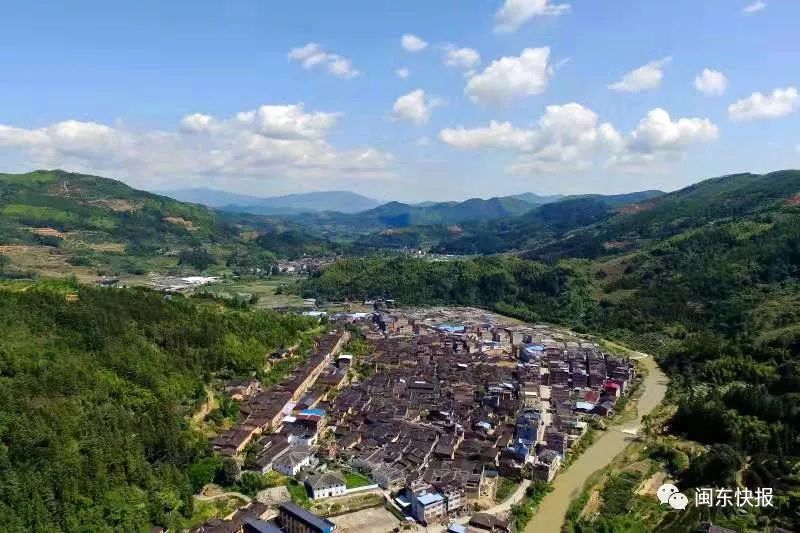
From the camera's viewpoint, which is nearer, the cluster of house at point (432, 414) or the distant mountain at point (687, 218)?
the cluster of house at point (432, 414)

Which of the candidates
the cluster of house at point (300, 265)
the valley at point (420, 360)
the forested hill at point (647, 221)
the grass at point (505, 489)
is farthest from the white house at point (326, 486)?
the forested hill at point (647, 221)

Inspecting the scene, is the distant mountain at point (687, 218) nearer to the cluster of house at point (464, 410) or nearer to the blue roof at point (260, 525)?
the cluster of house at point (464, 410)

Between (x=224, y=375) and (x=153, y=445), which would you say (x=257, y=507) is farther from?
(x=224, y=375)

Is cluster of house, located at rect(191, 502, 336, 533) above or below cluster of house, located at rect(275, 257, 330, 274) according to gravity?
below

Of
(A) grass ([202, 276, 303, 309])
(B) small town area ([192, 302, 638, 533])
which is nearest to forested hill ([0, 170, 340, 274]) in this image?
(A) grass ([202, 276, 303, 309])

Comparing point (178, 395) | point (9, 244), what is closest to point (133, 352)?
point (178, 395)

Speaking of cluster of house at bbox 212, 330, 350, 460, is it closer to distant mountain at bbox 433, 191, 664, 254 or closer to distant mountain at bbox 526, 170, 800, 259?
distant mountain at bbox 526, 170, 800, 259

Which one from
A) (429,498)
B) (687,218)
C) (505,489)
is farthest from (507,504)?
(687,218)

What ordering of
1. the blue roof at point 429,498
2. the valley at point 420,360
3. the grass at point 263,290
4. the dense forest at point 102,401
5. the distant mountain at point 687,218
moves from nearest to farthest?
1. the dense forest at point 102,401
2. the blue roof at point 429,498
3. the valley at point 420,360
4. the grass at point 263,290
5. the distant mountain at point 687,218
